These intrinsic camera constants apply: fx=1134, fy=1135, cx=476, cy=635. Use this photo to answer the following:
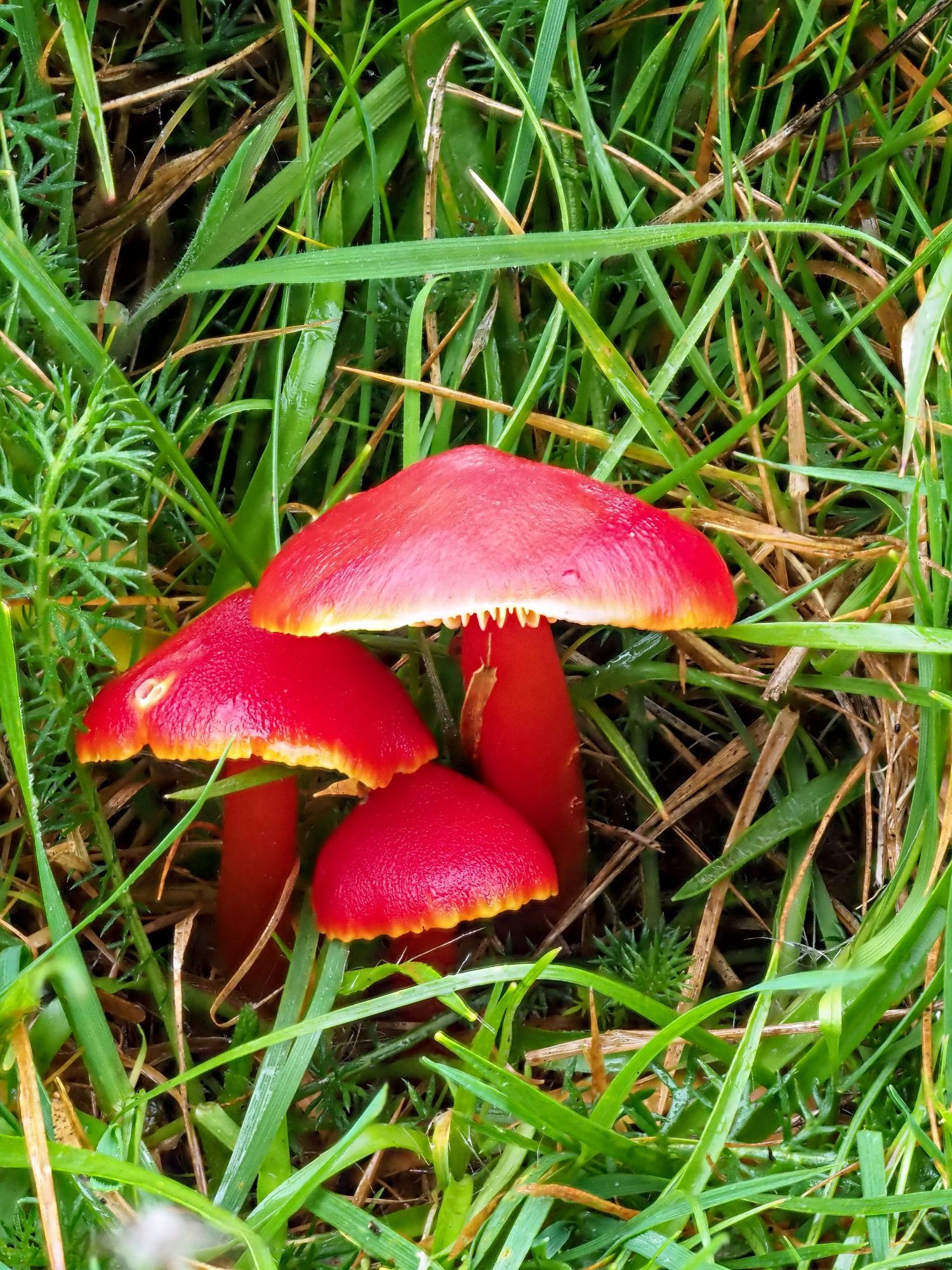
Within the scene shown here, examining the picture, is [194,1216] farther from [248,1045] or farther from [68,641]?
[68,641]

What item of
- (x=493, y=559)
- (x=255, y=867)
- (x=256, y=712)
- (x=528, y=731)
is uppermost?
(x=493, y=559)

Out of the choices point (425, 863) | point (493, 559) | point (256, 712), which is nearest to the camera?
point (493, 559)

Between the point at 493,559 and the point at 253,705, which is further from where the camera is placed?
the point at 253,705

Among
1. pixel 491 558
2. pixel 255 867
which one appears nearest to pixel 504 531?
pixel 491 558


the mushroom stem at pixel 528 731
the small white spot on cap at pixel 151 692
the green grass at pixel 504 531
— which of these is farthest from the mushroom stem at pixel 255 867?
the mushroom stem at pixel 528 731

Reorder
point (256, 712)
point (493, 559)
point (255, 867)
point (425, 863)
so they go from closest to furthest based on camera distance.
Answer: point (493, 559) < point (256, 712) < point (425, 863) < point (255, 867)

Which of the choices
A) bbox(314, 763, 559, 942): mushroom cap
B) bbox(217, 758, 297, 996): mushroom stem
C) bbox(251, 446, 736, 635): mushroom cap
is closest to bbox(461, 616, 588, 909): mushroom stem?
bbox(314, 763, 559, 942): mushroom cap

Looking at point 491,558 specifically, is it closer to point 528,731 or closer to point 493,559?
Answer: point 493,559
